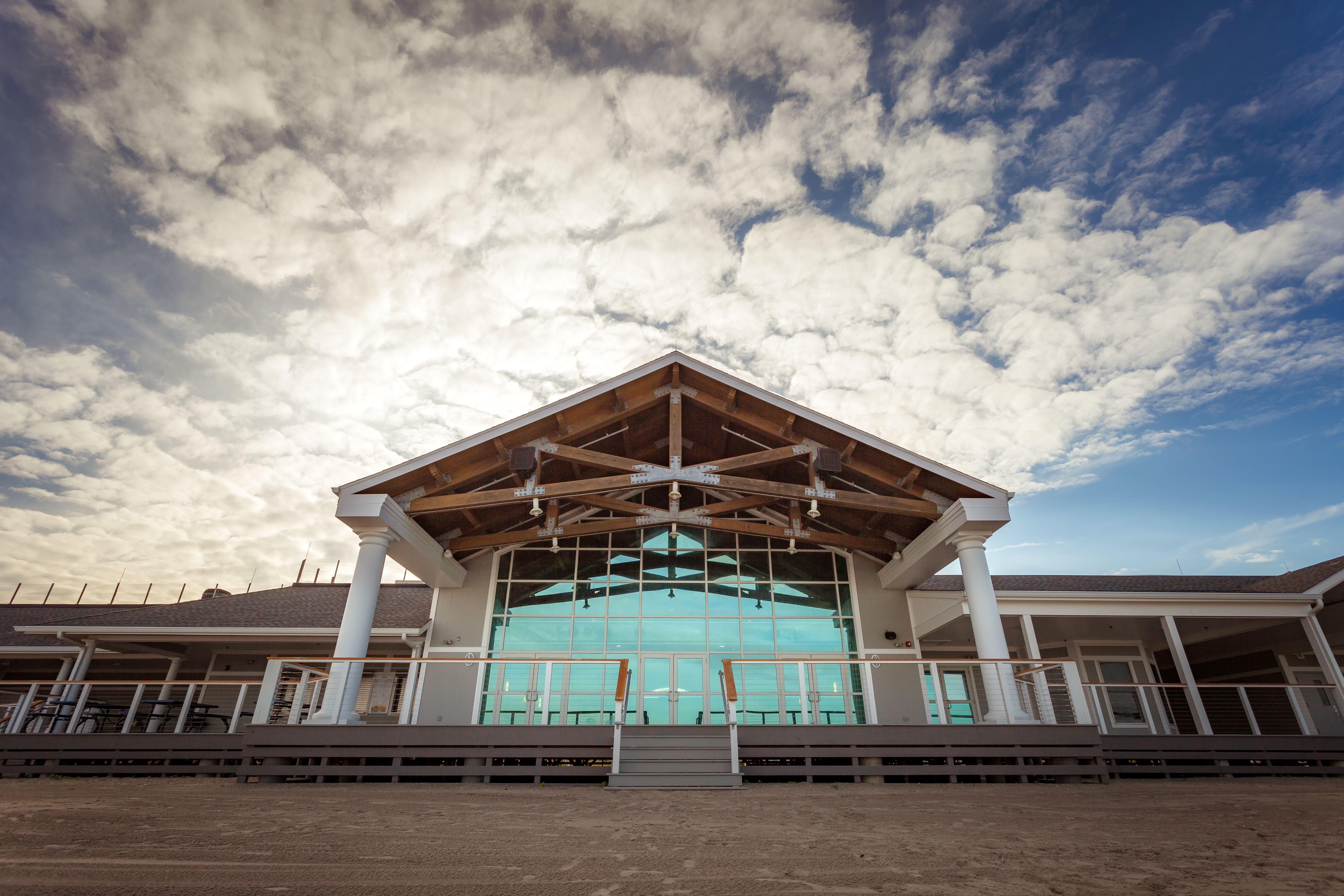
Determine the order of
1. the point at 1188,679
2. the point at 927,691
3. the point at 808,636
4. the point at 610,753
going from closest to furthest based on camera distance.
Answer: the point at 610,753 < the point at 1188,679 < the point at 927,691 < the point at 808,636

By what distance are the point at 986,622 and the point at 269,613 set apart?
15.6m

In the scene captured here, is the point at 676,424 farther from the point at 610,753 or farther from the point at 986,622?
the point at 986,622

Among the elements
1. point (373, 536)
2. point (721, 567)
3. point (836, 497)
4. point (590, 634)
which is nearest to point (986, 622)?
point (836, 497)

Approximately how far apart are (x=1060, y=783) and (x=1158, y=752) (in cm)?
247

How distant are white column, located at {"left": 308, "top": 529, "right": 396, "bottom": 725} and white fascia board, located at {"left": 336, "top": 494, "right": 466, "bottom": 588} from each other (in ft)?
0.72

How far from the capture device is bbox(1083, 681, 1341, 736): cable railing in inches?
433

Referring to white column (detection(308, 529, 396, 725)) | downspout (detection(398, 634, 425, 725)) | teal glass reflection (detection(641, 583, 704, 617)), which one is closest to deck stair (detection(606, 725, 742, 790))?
downspout (detection(398, 634, 425, 725))

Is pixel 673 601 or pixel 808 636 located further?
pixel 673 601

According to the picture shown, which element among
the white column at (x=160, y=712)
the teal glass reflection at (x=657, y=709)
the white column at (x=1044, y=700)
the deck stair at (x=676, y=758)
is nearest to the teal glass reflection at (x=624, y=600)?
the teal glass reflection at (x=657, y=709)

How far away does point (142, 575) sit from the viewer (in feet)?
210

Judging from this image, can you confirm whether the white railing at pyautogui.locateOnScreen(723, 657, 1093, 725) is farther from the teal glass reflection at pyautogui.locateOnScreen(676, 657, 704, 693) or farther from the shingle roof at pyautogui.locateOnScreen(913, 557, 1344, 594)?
the shingle roof at pyautogui.locateOnScreen(913, 557, 1344, 594)

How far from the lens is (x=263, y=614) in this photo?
1459 centimetres

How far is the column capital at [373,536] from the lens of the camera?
1049 centimetres

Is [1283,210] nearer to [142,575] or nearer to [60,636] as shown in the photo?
[60,636]
